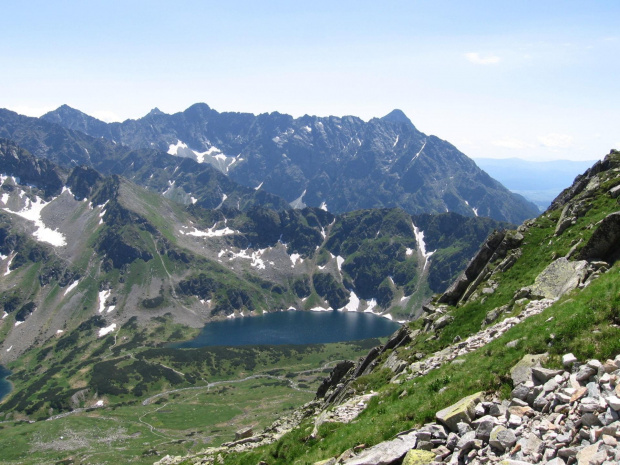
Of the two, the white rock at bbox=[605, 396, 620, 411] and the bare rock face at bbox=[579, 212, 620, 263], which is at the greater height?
the bare rock face at bbox=[579, 212, 620, 263]

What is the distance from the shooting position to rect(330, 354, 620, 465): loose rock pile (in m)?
12.3

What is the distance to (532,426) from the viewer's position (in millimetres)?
14133

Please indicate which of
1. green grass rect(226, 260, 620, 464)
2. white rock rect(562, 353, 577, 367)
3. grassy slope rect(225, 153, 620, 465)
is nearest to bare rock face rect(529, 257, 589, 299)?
grassy slope rect(225, 153, 620, 465)

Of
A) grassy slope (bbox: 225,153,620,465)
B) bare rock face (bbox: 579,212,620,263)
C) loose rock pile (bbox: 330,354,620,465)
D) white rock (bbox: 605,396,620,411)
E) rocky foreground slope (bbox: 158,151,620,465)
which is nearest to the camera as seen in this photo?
loose rock pile (bbox: 330,354,620,465)

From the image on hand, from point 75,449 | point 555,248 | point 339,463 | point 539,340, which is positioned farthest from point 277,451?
point 75,449

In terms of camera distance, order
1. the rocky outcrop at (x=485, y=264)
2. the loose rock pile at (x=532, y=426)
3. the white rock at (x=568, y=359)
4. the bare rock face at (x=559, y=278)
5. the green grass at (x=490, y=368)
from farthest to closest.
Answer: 1. the rocky outcrop at (x=485, y=264)
2. the bare rock face at (x=559, y=278)
3. the green grass at (x=490, y=368)
4. the white rock at (x=568, y=359)
5. the loose rock pile at (x=532, y=426)

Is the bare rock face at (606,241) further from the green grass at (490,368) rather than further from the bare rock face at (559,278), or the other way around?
the green grass at (490,368)

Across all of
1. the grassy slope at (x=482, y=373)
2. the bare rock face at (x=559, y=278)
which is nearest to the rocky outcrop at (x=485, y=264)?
the bare rock face at (x=559, y=278)

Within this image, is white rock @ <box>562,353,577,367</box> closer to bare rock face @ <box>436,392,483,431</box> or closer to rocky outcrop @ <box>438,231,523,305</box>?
bare rock face @ <box>436,392,483,431</box>

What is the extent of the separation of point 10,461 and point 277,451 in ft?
617

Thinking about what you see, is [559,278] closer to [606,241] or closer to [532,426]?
[606,241]

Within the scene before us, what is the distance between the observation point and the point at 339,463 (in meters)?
19.7

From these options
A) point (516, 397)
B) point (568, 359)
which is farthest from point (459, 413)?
point (568, 359)

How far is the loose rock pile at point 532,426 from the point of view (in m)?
12.3
